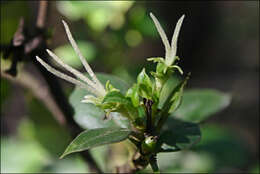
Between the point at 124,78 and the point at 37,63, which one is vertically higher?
the point at 37,63

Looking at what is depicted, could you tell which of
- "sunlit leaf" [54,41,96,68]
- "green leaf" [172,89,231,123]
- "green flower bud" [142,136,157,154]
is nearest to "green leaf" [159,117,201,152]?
"green flower bud" [142,136,157,154]

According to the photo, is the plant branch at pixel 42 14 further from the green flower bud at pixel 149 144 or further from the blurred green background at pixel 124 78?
the green flower bud at pixel 149 144

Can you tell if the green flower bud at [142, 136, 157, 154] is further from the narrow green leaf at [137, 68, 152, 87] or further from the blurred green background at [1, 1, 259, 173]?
the blurred green background at [1, 1, 259, 173]

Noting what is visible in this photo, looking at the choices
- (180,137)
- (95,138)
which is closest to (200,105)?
(180,137)

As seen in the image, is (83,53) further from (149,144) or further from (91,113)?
(149,144)

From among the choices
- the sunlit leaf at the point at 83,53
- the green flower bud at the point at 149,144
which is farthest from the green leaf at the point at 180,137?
the sunlit leaf at the point at 83,53

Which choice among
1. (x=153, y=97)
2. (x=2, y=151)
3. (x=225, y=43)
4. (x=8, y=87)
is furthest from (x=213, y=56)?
(x=153, y=97)
